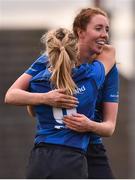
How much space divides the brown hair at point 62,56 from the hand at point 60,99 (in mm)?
34

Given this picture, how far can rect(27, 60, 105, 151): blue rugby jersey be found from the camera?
209 inches

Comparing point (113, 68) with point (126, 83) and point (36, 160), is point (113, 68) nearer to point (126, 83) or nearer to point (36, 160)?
point (36, 160)

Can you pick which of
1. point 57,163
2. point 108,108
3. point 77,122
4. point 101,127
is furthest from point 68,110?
point 108,108

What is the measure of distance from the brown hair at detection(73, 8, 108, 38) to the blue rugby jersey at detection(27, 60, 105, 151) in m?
0.41

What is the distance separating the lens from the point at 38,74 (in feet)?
17.9

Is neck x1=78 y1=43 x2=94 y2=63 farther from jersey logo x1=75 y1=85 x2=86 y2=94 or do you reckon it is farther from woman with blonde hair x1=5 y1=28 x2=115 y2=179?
jersey logo x1=75 y1=85 x2=86 y2=94

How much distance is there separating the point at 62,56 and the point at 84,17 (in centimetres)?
52

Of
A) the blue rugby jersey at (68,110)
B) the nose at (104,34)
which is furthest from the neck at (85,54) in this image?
the blue rugby jersey at (68,110)

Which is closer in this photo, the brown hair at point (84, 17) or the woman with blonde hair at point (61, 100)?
the woman with blonde hair at point (61, 100)

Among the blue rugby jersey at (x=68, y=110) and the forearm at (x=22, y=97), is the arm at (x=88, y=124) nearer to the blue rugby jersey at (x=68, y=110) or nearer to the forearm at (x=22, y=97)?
the blue rugby jersey at (x=68, y=110)

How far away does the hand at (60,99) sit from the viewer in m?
5.26

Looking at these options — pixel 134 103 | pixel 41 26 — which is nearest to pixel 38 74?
pixel 134 103

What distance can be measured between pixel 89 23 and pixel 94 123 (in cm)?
72

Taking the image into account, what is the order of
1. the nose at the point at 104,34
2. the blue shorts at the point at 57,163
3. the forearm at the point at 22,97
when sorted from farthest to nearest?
the nose at the point at 104,34, the forearm at the point at 22,97, the blue shorts at the point at 57,163
